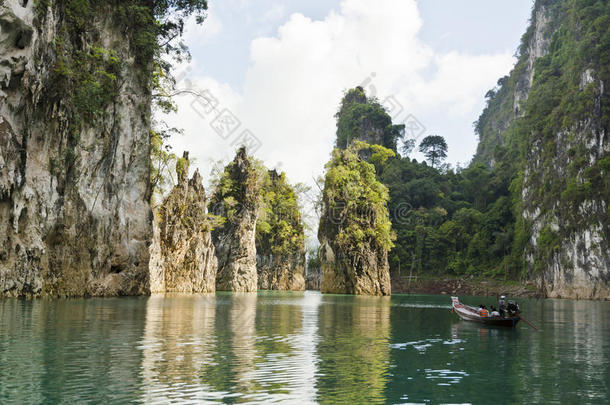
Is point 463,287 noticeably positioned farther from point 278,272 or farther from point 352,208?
point 278,272

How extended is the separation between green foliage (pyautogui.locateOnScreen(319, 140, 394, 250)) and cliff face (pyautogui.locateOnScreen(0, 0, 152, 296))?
93.8 ft

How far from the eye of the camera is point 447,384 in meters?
9.58

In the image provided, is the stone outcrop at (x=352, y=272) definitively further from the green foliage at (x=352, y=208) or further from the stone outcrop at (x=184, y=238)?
the stone outcrop at (x=184, y=238)

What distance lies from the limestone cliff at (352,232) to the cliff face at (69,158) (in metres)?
28.6

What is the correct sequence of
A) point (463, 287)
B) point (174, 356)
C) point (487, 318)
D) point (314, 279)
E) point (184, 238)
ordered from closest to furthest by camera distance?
point (174, 356) < point (487, 318) < point (184, 238) < point (463, 287) < point (314, 279)

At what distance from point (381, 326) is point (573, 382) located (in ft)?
34.7

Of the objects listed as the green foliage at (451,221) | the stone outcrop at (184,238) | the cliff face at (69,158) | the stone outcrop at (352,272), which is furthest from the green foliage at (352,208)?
the cliff face at (69,158)

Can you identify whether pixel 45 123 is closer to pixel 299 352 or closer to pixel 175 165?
pixel 299 352

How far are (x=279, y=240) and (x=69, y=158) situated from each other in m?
58.5

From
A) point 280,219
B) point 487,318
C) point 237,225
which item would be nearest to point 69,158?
point 487,318

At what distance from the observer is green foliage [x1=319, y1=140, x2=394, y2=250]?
63.4 meters

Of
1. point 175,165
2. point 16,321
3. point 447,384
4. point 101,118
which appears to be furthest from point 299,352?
point 175,165

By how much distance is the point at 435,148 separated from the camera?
5148 inches

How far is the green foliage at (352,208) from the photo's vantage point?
2498 inches
